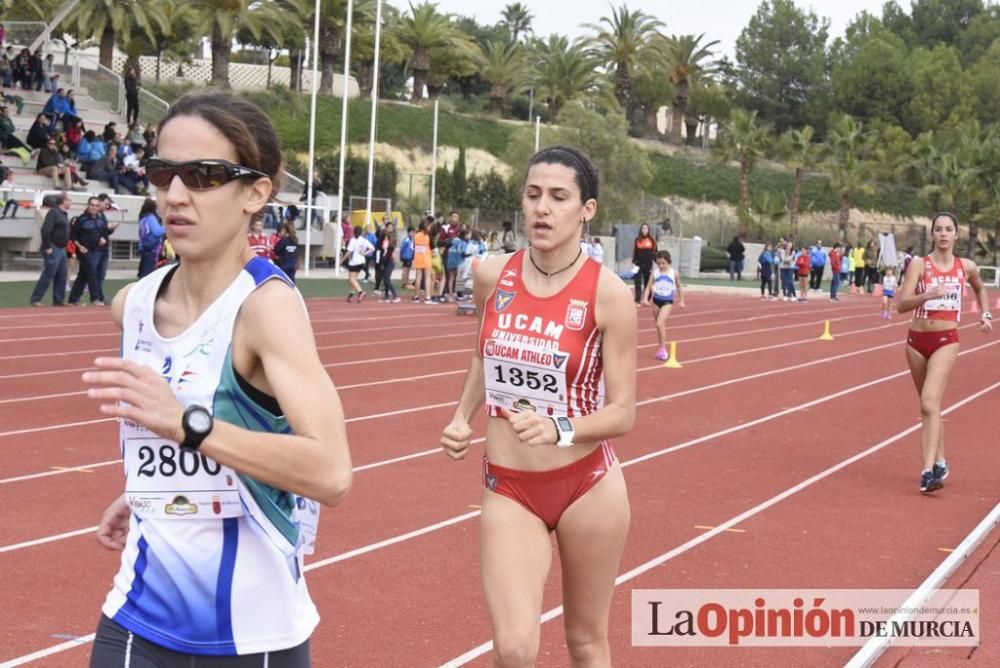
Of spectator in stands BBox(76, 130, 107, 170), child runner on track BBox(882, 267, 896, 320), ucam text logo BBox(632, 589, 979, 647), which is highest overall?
spectator in stands BBox(76, 130, 107, 170)

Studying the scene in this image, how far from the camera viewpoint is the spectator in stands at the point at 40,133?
32.9 m

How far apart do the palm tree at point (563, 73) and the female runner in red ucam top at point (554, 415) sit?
71.0 meters

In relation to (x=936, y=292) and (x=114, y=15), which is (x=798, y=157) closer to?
(x=114, y=15)

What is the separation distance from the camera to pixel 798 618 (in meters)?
6.91

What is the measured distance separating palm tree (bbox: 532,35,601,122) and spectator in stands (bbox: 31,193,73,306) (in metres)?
53.8

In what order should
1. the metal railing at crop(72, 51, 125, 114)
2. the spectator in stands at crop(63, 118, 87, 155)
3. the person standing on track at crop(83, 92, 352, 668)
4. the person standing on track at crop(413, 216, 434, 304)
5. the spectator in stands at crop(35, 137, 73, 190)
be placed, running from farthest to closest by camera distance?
the metal railing at crop(72, 51, 125, 114) < the spectator in stands at crop(63, 118, 87, 155) < the spectator in stands at crop(35, 137, 73, 190) < the person standing on track at crop(413, 216, 434, 304) < the person standing on track at crop(83, 92, 352, 668)

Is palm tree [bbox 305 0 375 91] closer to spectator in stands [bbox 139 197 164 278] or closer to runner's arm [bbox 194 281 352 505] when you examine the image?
spectator in stands [bbox 139 197 164 278]

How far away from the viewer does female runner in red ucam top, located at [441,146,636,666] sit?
4.61m

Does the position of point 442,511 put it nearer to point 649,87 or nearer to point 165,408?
point 165,408


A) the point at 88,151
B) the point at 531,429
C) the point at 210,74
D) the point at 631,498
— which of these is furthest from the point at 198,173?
the point at 210,74

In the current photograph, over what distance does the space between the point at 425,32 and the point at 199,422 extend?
6990 cm

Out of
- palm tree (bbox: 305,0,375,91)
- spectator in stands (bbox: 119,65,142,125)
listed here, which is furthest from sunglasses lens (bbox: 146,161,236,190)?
palm tree (bbox: 305,0,375,91)

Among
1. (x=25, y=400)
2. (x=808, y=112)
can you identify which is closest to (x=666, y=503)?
(x=25, y=400)

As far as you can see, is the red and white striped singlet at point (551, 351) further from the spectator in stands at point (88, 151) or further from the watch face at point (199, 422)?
the spectator in stands at point (88, 151)
